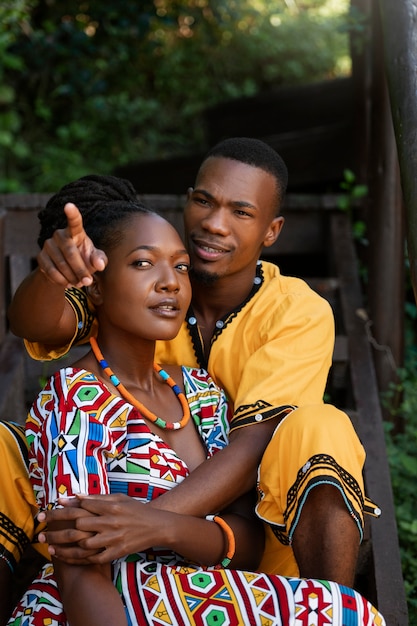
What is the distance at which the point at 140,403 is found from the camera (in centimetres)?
211

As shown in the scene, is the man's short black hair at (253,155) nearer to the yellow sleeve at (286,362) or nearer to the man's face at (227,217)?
the man's face at (227,217)

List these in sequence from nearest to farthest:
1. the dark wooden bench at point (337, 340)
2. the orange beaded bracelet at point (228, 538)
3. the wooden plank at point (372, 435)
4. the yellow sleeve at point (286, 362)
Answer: the orange beaded bracelet at point (228, 538) → the yellow sleeve at point (286, 362) → the wooden plank at point (372, 435) → the dark wooden bench at point (337, 340)

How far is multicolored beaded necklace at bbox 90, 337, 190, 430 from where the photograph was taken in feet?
6.85

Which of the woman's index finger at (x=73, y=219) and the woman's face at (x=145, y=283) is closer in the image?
the woman's index finger at (x=73, y=219)

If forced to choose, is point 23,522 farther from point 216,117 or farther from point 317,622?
point 216,117

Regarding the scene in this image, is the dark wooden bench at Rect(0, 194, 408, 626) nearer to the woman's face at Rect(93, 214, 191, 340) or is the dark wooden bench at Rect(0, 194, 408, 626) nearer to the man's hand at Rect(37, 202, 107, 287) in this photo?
the woman's face at Rect(93, 214, 191, 340)

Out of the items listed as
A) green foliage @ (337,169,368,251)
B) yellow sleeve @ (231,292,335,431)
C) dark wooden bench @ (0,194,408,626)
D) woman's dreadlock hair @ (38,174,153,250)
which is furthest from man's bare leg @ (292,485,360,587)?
green foliage @ (337,169,368,251)

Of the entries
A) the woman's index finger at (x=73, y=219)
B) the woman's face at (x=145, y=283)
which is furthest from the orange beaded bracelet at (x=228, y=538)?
the woman's index finger at (x=73, y=219)

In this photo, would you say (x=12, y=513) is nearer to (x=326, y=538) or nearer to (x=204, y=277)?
(x=326, y=538)

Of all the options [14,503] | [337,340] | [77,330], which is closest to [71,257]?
[77,330]

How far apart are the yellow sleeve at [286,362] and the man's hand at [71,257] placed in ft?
1.94

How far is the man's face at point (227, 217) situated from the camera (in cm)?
254

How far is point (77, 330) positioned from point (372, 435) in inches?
47.7

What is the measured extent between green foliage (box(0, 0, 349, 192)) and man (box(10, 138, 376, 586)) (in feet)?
9.27
